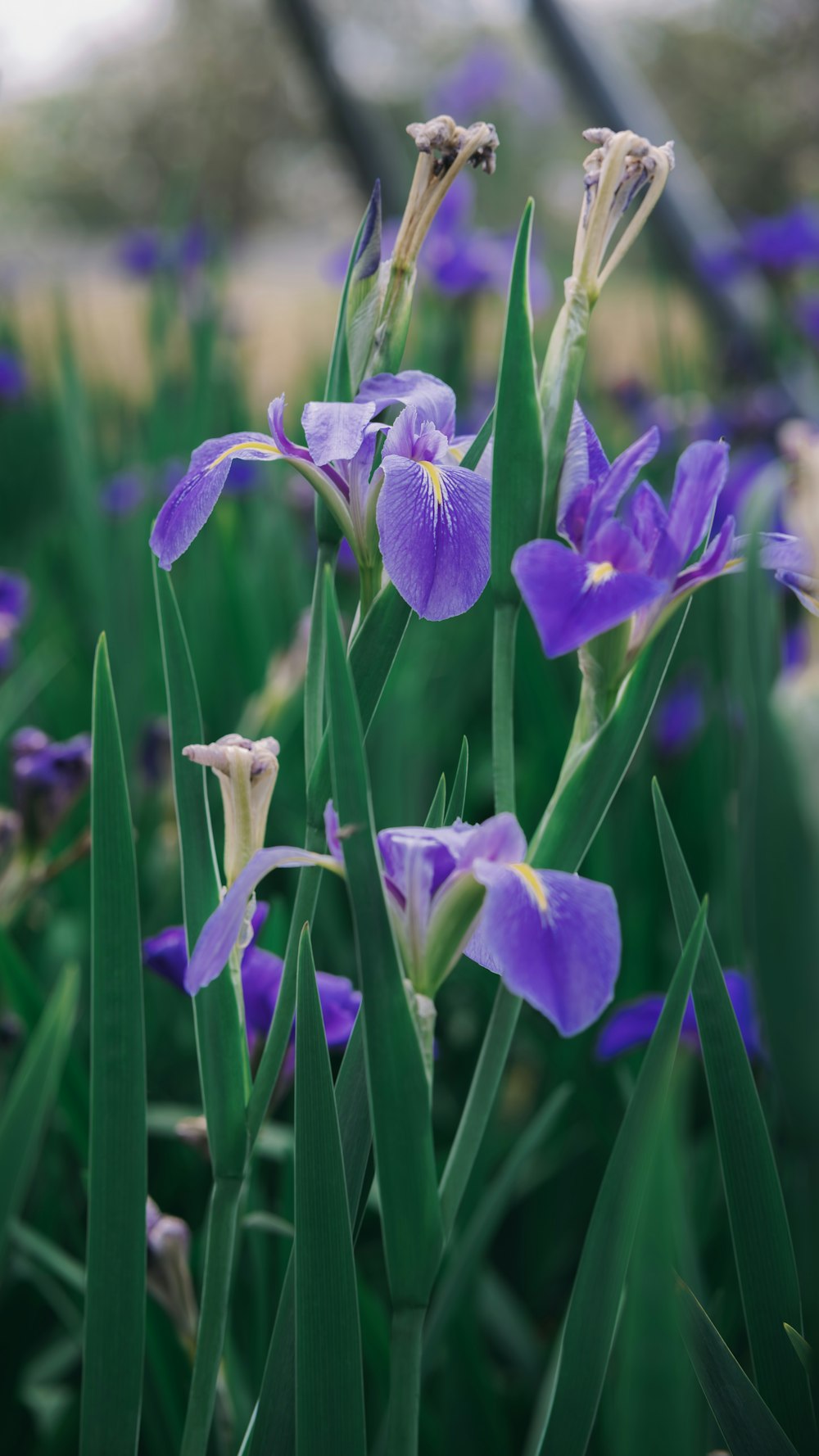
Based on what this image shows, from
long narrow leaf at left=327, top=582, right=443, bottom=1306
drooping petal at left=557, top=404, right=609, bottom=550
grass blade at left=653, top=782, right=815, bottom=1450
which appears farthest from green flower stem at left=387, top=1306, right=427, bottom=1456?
drooping petal at left=557, top=404, right=609, bottom=550

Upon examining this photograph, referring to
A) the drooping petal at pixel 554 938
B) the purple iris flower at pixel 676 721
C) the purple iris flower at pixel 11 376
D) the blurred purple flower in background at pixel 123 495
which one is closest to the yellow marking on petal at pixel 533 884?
the drooping petal at pixel 554 938

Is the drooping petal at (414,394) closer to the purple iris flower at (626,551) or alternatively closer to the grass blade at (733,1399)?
the purple iris flower at (626,551)

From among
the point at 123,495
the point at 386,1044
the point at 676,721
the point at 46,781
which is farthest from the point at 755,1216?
the point at 123,495

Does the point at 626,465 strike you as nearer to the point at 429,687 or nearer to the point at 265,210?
the point at 429,687

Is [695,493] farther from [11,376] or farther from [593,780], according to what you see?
[11,376]

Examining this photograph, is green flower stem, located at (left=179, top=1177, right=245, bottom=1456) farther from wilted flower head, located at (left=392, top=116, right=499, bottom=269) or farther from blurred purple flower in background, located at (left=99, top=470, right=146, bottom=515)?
blurred purple flower in background, located at (left=99, top=470, right=146, bottom=515)

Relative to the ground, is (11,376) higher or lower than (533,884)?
higher
